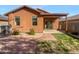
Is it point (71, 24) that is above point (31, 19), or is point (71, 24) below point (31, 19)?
below

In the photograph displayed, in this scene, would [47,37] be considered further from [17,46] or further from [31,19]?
[17,46]

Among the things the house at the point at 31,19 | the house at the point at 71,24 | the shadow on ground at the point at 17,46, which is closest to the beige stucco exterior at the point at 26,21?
the house at the point at 31,19

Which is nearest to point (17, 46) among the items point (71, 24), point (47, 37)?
point (47, 37)

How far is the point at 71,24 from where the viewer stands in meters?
6.59

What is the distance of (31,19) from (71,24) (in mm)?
1473

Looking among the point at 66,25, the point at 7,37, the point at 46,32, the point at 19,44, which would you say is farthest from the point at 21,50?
the point at 66,25

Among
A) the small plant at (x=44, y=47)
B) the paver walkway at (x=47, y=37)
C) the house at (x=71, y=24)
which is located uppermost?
the house at (x=71, y=24)

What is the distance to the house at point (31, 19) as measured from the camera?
600 centimetres

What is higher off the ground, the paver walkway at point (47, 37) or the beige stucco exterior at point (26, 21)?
the beige stucco exterior at point (26, 21)

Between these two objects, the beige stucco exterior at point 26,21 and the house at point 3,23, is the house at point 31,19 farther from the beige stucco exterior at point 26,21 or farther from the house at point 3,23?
the house at point 3,23

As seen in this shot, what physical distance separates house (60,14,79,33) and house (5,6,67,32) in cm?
27

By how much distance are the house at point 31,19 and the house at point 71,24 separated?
0.88ft

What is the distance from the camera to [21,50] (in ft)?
22.2

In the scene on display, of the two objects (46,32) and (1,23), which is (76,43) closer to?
(46,32)
